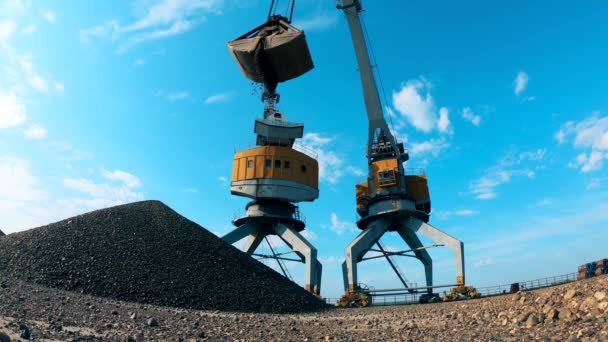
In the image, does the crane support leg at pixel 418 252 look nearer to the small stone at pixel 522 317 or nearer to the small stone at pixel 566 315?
the small stone at pixel 522 317

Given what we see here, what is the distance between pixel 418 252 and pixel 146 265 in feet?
80.9

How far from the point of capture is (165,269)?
58.1ft

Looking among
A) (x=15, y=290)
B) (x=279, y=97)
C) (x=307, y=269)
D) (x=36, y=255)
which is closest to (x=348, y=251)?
(x=307, y=269)

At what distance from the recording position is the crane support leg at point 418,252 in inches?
1361

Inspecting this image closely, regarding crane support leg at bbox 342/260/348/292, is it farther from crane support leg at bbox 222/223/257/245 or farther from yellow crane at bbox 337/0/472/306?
crane support leg at bbox 222/223/257/245

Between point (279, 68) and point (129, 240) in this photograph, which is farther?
point (279, 68)

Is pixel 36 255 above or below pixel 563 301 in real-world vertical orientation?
above

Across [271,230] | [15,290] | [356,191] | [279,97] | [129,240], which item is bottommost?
[15,290]

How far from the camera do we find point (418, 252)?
35.8m

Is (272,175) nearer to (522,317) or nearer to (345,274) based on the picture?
(345,274)

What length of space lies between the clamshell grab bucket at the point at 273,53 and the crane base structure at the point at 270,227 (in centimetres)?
1197

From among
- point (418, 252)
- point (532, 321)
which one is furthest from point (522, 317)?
point (418, 252)

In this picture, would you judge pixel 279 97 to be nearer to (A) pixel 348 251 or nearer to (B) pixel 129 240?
(A) pixel 348 251

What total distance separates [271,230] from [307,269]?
6566 millimetres
